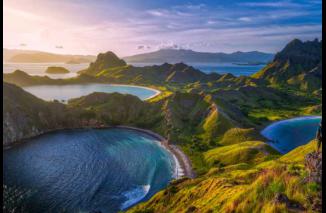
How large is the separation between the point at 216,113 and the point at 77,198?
92.5 m

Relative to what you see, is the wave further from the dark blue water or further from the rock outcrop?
the rock outcrop

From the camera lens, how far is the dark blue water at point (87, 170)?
8106 centimetres

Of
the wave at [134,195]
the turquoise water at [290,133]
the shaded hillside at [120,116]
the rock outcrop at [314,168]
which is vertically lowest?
the turquoise water at [290,133]

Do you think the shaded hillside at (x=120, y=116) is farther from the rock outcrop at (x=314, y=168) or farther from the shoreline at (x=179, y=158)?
the rock outcrop at (x=314, y=168)

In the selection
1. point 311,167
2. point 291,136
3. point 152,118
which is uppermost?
point 311,167

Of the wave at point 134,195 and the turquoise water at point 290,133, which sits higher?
the wave at point 134,195

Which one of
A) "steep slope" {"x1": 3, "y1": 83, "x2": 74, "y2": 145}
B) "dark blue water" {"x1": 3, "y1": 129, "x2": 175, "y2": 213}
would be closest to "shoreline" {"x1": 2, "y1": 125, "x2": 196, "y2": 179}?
"dark blue water" {"x1": 3, "y1": 129, "x2": 175, "y2": 213}

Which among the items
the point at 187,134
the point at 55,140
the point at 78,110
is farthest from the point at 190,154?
the point at 78,110

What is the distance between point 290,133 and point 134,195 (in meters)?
115

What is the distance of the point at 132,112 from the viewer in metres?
178

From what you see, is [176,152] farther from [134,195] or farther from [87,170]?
[134,195]

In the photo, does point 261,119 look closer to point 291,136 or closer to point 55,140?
point 291,136

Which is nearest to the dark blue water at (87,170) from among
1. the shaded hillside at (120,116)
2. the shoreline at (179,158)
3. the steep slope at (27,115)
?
the shoreline at (179,158)

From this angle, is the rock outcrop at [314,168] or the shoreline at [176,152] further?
the shoreline at [176,152]
